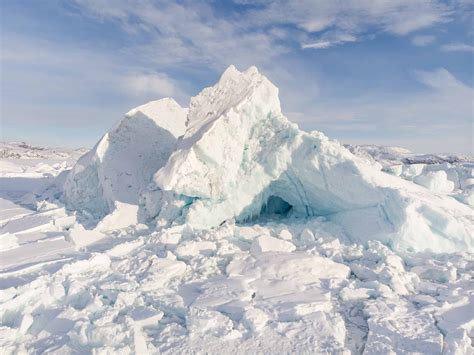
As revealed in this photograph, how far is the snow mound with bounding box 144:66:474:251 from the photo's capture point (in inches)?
248

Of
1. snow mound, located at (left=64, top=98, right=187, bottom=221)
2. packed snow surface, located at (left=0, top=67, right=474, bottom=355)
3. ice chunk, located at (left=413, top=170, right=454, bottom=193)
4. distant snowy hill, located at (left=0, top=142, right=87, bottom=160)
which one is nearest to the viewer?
packed snow surface, located at (left=0, top=67, right=474, bottom=355)

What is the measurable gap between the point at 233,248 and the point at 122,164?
161 inches

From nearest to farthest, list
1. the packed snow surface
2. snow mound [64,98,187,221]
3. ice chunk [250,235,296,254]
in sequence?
the packed snow surface → ice chunk [250,235,296,254] → snow mound [64,98,187,221]

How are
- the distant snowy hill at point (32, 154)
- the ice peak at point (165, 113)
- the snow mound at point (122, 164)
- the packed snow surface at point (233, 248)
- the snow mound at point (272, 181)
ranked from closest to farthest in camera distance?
the packed snow surface at point (233, 248), the snow mound at point (272, 181), the snow mound at point (122, 164), the ice peak at point (165, 113), the distant snowy hill at point (32, 154)

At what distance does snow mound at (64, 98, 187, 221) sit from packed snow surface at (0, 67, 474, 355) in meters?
0.04

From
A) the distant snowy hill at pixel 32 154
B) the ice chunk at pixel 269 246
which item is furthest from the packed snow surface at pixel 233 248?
the distant snowy hill at pixel 32 154

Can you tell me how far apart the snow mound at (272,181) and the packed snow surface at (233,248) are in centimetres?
3

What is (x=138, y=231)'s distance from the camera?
7.18m

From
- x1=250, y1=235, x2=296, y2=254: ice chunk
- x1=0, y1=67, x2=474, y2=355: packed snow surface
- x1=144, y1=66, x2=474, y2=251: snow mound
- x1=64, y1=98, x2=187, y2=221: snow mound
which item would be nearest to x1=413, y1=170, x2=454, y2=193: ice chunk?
x1=0, y1=67, x2=474, y2=355: packed snow surface

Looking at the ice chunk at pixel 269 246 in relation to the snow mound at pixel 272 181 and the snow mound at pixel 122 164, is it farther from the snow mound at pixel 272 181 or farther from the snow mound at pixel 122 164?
the snow mound at pixel 122 164

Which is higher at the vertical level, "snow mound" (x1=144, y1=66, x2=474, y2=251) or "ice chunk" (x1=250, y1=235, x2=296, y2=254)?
"snow mound" (x1=144, y1=66, x2=474, y2=251)

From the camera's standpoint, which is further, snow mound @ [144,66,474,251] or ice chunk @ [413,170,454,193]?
ice chunk @ [413,170,454,193]

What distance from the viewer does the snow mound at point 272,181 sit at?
6293 mm

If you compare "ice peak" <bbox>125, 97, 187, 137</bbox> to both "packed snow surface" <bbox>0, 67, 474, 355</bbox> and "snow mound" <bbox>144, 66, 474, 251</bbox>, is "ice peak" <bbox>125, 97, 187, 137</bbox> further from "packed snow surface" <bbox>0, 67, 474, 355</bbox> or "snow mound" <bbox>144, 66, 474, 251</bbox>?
"snow mound" <bbox>144, 66, 474, 251</bbox>
